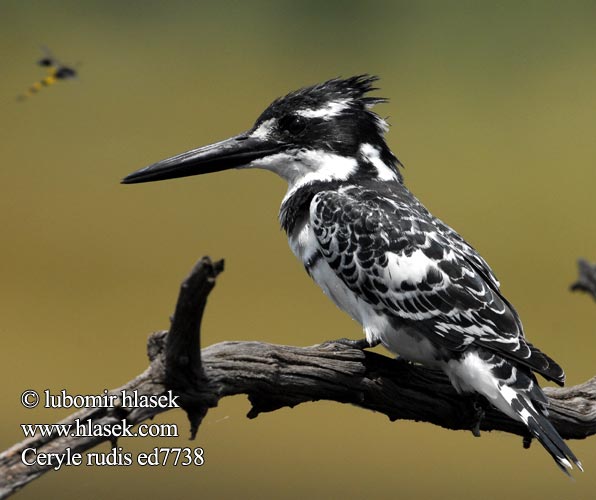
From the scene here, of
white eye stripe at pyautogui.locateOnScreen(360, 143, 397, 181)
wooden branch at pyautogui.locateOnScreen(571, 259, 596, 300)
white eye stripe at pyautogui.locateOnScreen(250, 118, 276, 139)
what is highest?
white eye stripe at pyautogui.locateOnScreen(250, 118, 276, 139)

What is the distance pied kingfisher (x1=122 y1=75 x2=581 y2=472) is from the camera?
2.06 meters

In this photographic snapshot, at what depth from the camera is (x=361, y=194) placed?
2.29 m

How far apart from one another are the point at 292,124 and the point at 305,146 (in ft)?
0.22

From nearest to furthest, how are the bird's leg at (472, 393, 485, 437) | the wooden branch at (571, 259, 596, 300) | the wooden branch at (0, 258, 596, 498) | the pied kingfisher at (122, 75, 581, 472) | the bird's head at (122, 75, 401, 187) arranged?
the wooden branch at (571, 259, 596, 300), the wooden branch at (0, 258, 596, 498), the pied kingfisher at (122, 75, 581, 472), the bird's leg at (472, 393, 485, 437), the bird's head at (122, 75, 401, 187)

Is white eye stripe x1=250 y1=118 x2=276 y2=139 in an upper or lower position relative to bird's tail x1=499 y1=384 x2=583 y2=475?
upper

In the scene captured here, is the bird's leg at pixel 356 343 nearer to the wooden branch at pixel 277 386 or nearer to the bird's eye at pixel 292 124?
the wooden branch at pixel 277 386

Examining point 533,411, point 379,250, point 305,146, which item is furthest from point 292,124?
point 533,411

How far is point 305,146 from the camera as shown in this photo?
243cm

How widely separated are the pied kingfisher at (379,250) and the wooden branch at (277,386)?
0.08 m

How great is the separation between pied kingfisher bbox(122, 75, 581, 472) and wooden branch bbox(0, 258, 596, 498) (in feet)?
0.25

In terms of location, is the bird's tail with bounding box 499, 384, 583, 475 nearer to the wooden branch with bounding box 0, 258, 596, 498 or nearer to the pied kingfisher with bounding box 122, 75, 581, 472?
the pied kingfisher with bounding box 122, 75, 581, 472

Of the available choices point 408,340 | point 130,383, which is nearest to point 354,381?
point 408,340

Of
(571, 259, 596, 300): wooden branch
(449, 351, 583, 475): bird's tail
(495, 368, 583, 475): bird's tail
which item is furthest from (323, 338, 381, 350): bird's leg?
(571, 259, 596, 300): wooden branch

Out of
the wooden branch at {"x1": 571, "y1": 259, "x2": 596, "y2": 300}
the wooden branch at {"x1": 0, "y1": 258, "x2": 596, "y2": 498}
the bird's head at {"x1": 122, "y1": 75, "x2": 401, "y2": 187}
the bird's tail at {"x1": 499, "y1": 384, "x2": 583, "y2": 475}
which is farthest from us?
the bird's head at {"x1": 122, "y1": 75, "x2": 401, "y2": 187}
